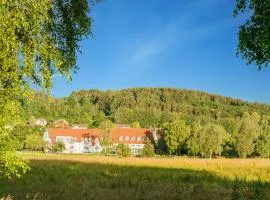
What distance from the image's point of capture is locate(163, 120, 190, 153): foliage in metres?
132

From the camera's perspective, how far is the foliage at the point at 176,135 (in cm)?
13215

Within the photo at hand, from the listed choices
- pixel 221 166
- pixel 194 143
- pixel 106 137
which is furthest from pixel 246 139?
pixel 221 166

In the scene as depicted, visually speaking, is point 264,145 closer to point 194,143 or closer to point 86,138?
point 194,143

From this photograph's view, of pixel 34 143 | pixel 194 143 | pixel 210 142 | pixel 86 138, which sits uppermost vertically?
pixel 86 138

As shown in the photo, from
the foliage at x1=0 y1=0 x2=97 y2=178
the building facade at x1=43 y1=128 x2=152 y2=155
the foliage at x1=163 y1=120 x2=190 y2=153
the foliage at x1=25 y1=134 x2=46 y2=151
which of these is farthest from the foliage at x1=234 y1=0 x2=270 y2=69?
the building facade at x1=43 y1=128 x2=152 y2=155

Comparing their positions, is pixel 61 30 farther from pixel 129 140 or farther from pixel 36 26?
pixel 129 140

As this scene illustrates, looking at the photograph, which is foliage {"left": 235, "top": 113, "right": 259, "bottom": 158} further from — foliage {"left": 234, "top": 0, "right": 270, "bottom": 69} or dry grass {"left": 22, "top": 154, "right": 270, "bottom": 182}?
foliage {"left": 234, "top": 0, "right": 270, "bottom": 69}

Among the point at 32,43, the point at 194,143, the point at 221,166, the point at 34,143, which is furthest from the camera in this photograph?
the point at 34,143

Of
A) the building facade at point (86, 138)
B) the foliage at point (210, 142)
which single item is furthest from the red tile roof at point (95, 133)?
the foliage at point (210, 142)

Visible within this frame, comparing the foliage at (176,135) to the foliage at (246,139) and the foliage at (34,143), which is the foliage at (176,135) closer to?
the foliage at (246,139)

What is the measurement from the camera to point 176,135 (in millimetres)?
132875

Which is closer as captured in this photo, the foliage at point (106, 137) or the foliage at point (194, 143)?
the foliage at point (194, 143)

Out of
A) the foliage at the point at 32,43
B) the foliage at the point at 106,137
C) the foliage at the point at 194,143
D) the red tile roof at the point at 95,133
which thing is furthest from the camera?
the red tile roof at the point at 95,133

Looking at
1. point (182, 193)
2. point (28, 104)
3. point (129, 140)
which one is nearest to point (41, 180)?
point (182, 193)
